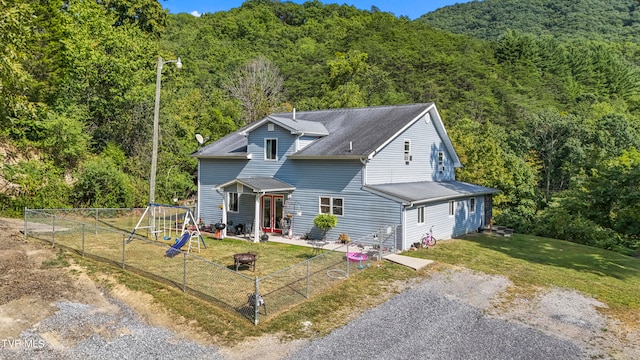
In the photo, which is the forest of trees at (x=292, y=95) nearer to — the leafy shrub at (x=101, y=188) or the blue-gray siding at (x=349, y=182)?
the leafy shrub at (x=101, y=188)

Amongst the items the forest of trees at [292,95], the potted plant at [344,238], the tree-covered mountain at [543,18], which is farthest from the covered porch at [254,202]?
the tree-covered mountain at [543,18]

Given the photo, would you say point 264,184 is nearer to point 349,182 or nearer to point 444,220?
point 349,182

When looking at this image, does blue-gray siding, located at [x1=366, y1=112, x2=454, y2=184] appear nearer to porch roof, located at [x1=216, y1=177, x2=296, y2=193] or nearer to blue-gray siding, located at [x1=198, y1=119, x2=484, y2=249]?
blue-gray siding, located at [x1=198, y1=119, x2=484, y2=249]

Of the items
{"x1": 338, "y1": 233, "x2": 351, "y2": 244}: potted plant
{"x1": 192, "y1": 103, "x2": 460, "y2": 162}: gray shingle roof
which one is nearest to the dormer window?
{"x1": 192, "y1": 103, "x2": 460, "y2": 162}: gray shingle roof

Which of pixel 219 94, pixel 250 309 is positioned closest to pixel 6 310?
pixel 250 309

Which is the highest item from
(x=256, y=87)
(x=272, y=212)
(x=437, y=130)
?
(x=256, y=87)

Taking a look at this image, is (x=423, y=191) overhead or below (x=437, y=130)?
below

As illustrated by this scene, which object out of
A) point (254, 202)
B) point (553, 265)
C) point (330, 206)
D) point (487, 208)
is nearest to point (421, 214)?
point (330, 206)
